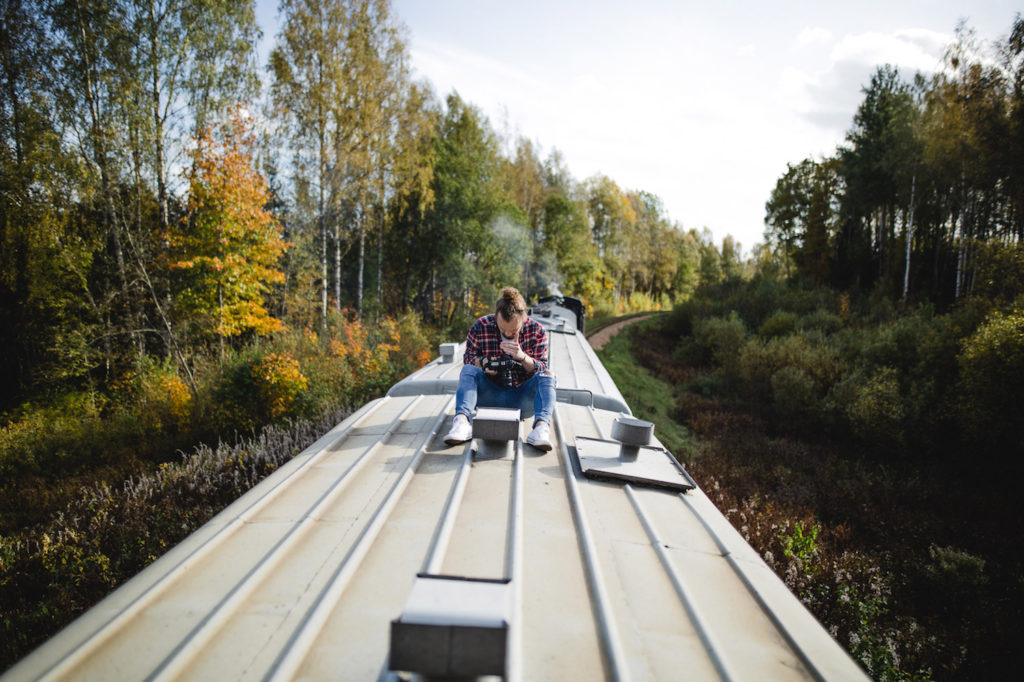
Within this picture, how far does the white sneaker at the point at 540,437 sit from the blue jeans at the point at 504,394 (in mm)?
162

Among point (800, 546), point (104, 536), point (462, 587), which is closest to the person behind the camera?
point (462, 587)

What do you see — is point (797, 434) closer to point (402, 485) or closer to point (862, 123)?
point (402, 485)

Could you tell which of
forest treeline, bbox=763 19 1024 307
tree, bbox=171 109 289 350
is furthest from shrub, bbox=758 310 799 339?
tree, bbox=171 109 289 350

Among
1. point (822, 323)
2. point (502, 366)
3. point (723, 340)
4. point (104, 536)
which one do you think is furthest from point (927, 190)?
point (104, 536)

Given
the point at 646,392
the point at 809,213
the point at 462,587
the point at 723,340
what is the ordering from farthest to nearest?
the point at 809,213, the point at 723,340, the point at 646,392, the point at 462,587

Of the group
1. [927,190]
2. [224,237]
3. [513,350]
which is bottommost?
[513,350]

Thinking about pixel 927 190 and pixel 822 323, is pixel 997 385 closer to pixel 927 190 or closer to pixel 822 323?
pixel 822 323

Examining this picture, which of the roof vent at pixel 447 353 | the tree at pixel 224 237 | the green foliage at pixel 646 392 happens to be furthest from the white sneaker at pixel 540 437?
the tree at pixel 224 237

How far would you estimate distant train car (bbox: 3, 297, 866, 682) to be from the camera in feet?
4.05

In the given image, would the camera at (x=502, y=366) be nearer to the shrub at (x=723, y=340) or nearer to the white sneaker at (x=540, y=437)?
the white sneaker at (x=540, y=437)

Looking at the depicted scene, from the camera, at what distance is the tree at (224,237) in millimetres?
10164

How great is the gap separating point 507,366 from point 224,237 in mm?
9705

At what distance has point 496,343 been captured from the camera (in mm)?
3787

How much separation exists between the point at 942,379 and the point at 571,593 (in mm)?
10444
